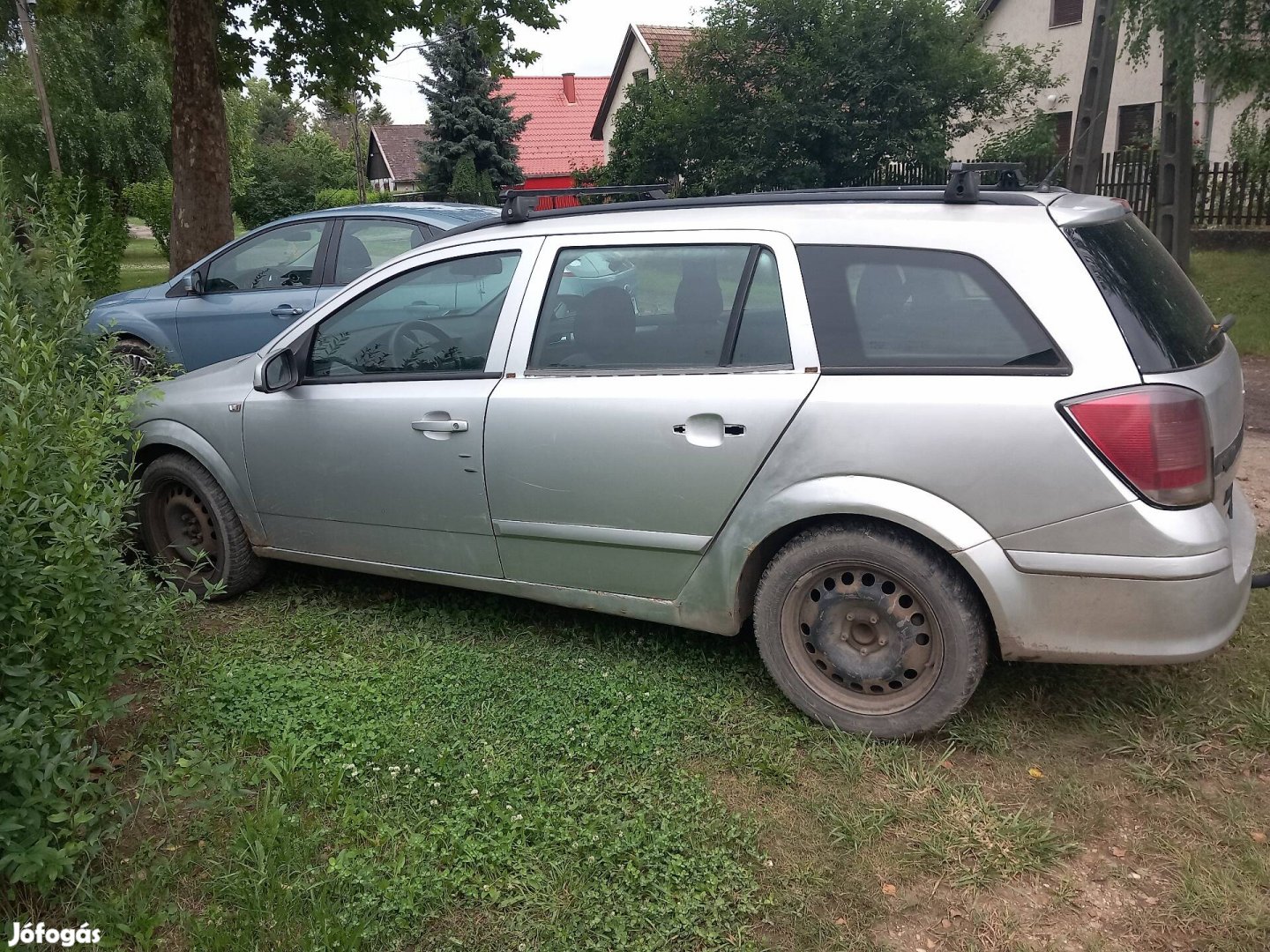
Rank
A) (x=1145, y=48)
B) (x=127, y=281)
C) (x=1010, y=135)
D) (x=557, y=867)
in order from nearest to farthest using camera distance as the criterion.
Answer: (x=557, y=867), (x=1145, y=48), (x=1010, y=135), (x=127, y=281)

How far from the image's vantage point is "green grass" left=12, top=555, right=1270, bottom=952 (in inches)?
111

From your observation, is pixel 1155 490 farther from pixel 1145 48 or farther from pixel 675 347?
pixel 1145 48

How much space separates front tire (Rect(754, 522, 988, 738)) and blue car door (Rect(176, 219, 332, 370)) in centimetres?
537

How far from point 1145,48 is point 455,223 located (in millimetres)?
8773

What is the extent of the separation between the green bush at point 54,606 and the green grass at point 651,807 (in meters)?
0.28

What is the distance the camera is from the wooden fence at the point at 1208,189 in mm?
16297

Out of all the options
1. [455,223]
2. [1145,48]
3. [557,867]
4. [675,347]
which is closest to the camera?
[557,867]

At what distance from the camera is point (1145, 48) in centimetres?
1180

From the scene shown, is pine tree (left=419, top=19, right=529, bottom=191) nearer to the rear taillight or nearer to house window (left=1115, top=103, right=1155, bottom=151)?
house window (left=1115, top=103, right=1155, bottom=151)

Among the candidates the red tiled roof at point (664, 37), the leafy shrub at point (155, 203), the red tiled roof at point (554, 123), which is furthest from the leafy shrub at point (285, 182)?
the red tiled roof at point (664, 37)

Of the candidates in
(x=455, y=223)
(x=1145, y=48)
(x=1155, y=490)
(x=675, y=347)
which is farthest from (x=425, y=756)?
(x=1145, y=48)

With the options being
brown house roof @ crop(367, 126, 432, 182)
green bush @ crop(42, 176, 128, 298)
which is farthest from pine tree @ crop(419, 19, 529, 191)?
Answer: brown house roof @ crop(367, 126, 432, 182)

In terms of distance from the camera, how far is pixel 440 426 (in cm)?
420

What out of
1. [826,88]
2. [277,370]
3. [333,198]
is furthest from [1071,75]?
[333,198]
